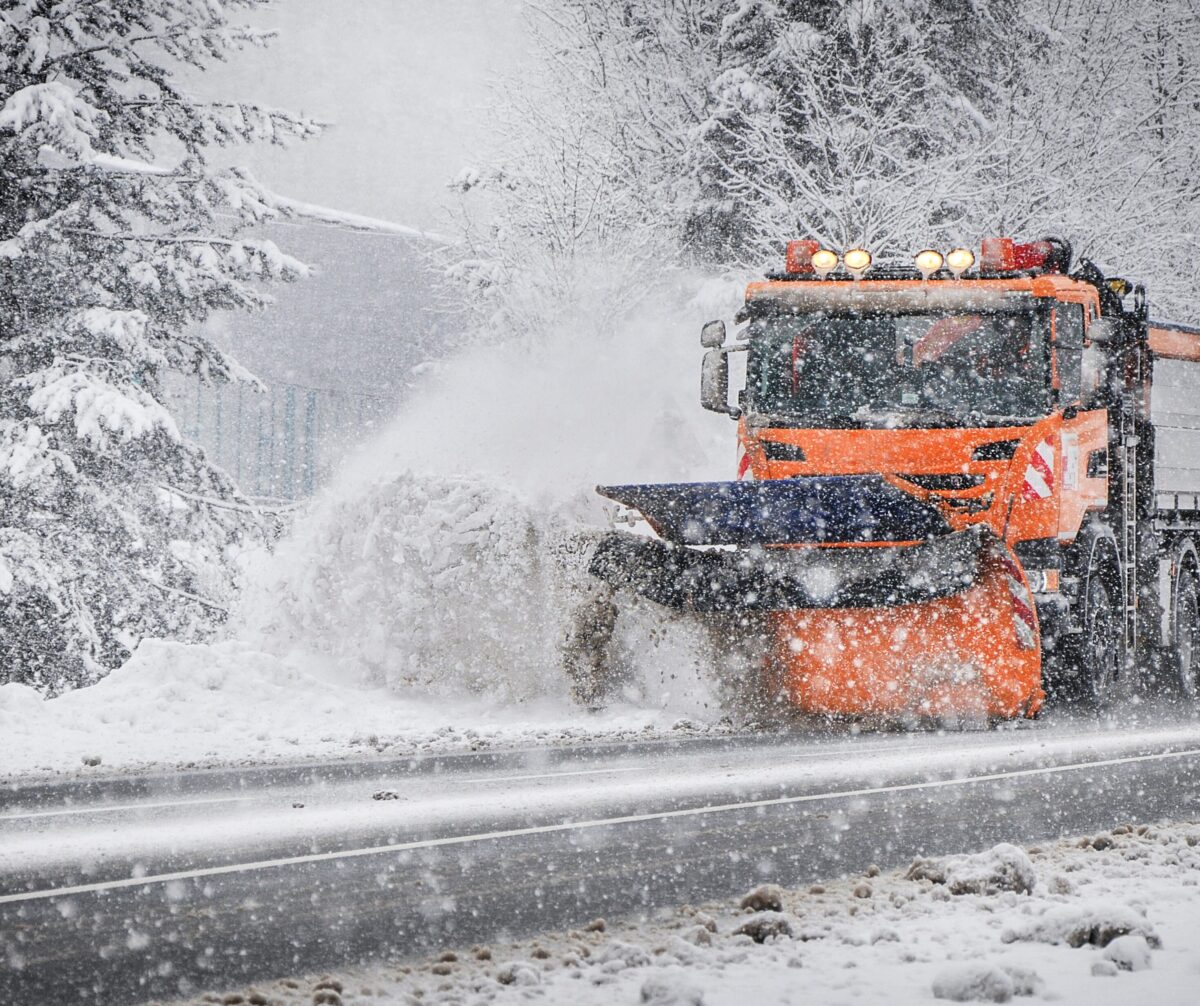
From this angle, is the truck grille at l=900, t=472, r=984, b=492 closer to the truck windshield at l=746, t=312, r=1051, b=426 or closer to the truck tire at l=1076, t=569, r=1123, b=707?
the truck windshield at l=746, t=312, r=1051, b=426

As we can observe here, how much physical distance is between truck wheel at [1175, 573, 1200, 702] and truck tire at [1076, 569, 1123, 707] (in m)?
1.54

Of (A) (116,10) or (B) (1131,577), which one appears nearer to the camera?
(B) (1131,577)

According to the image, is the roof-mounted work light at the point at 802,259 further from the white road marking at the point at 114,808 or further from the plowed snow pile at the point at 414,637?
the white road marking at the point at 114,808

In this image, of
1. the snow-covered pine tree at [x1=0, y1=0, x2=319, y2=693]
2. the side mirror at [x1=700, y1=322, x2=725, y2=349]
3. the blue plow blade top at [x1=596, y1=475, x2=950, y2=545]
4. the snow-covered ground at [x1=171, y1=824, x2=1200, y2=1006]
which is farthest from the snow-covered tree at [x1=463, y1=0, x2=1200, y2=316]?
the snow-covered ground at [x1=171, y1=824, x2=1200, y2=1006]

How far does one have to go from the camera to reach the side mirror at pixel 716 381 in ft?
35.9

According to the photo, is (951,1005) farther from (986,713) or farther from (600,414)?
(600,414)

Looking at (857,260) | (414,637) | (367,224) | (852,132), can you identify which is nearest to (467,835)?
(414,637)

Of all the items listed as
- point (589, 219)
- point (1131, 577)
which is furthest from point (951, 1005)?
point (589, 219)

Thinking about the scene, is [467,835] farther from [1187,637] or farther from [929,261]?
[1187,637]

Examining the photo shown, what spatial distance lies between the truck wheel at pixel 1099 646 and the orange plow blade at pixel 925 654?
54.3 inches

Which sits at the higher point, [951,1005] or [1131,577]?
[1131,577]

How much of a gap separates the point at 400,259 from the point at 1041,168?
513 inches

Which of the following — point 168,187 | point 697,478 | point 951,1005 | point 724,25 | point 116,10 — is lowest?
point 951,1005

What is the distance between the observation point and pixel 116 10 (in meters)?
14.3
